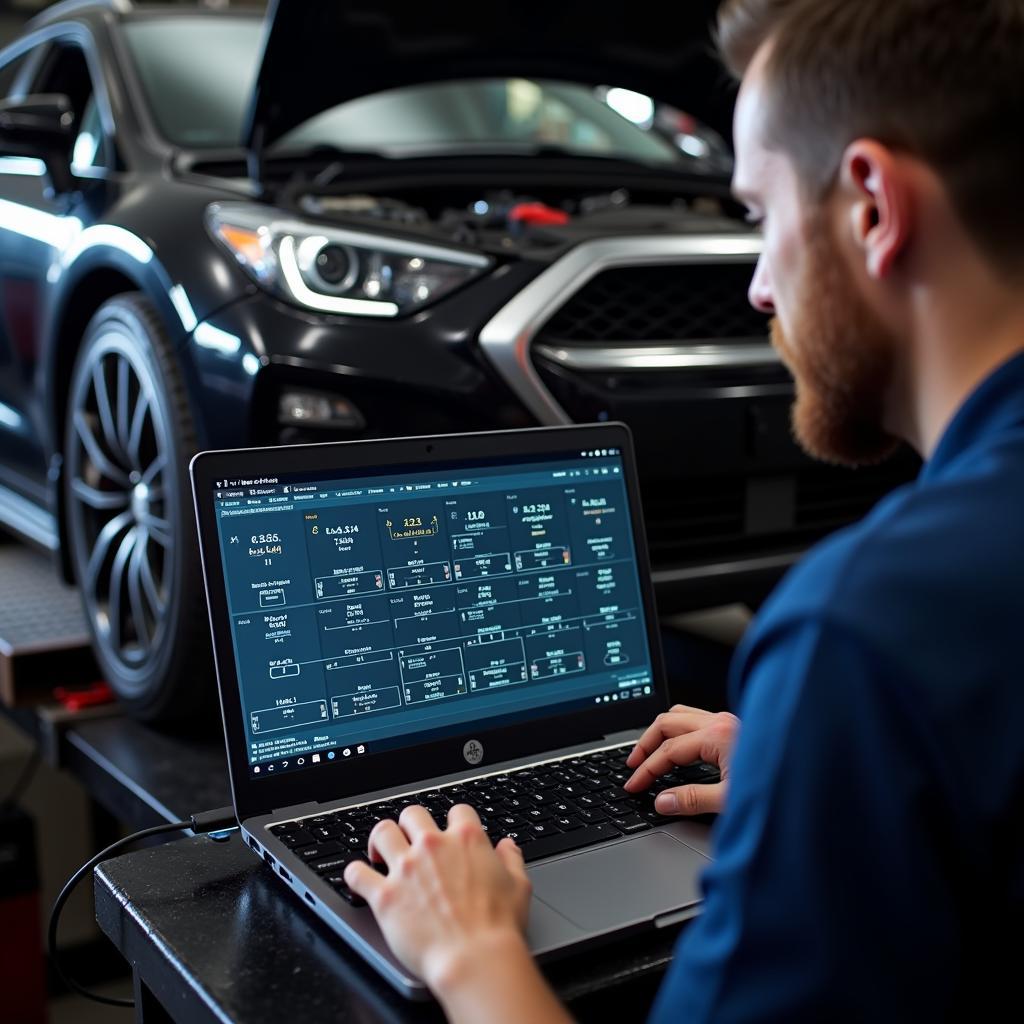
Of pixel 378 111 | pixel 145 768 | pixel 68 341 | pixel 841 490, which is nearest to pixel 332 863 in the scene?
pixel 145 768

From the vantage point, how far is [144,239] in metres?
2.29

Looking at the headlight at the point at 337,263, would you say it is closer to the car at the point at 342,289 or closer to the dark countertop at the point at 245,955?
the car at the point at 342,289

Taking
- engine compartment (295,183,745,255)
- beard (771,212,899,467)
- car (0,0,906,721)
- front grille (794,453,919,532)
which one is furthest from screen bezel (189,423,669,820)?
front grille (794,453,919,532)

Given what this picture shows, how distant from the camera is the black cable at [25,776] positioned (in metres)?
2.98

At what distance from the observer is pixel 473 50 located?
2719mm

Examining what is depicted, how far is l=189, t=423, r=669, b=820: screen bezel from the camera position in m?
1.12

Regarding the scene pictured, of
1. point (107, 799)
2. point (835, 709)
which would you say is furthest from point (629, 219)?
point (835, 709)

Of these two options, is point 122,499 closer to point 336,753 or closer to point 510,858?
point 336,753

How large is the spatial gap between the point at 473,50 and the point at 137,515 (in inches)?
47.0

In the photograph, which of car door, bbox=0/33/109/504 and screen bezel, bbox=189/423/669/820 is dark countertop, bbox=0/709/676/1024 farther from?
car door, bbox=0/33/109/504

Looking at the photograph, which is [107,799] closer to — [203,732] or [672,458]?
[203,732]

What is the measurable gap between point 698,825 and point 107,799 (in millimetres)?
1390

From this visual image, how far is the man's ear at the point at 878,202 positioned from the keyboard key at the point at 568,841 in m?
0.54

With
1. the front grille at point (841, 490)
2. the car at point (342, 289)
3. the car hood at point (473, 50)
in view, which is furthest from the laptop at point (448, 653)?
the car hood at point (473, 50)
